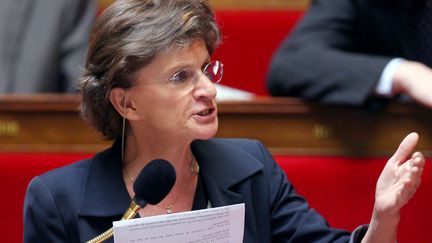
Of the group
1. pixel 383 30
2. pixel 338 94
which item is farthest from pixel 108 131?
pixel 383 30

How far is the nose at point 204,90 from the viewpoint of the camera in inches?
44.9

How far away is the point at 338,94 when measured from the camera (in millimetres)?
1576

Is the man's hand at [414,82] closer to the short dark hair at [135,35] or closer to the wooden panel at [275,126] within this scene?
the wooden panel at [275,126]

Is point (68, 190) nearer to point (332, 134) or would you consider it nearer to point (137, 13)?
point (137, 13)

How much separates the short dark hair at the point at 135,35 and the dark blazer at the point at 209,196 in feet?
0.37

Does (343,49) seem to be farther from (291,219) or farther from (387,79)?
(291,219)

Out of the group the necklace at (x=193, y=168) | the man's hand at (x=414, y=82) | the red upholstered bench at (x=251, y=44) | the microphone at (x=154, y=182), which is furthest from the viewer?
the red upholstered bench at (x=251, y=44)

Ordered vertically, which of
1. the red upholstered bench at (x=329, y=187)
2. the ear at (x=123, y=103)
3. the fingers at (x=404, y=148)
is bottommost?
the red upholstered bench at (x=329, y=187)

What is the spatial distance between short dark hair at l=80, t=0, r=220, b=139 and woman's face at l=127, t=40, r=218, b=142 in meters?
0.01

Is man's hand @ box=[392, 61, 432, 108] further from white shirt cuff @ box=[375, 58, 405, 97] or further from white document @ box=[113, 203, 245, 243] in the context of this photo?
white document @ box=[113, 203, 245, 243]

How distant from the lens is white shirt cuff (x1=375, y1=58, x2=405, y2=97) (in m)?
1.55

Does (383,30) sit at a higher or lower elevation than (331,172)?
higher

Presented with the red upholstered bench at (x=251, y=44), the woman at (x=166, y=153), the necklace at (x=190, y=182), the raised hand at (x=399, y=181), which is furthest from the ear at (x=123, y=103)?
the red upholstered bench at (x=251, y=44)

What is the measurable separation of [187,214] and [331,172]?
1.76 ft
